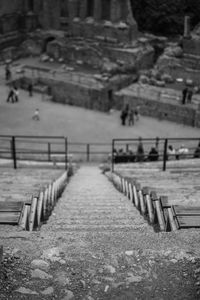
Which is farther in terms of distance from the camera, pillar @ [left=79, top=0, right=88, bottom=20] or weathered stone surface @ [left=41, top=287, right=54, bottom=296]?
pillar @ [left=79, top=0, right=88, bottom=20]

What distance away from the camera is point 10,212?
211 inches

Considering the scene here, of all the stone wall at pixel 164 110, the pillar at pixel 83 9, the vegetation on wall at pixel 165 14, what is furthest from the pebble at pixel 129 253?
the vegetation on wall at pixel 165 14

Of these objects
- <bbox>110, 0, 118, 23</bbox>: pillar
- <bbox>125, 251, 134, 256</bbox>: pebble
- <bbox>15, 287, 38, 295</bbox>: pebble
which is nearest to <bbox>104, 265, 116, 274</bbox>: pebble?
<bbox>125, 251, 134, 256</bbox>: pebble

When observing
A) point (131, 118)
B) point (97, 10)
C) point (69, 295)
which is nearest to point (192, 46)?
point (97, 10)

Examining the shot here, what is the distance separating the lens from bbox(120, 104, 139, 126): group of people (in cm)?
2194

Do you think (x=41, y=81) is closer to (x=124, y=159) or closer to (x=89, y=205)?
(x=124, y=159)

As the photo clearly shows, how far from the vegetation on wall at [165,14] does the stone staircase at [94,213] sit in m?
28.7

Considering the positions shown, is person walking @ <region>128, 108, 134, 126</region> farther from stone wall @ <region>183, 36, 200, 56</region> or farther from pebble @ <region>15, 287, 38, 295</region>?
pebble @ <region>15, 287, 38, 295</region>

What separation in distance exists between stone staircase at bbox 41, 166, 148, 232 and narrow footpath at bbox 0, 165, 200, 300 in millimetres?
29

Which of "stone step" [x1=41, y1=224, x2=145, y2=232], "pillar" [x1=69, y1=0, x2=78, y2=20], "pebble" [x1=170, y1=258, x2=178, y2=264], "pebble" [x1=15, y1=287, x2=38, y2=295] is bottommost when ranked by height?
"stone step" [x1=41, y1=224, x2=145, y2=232]

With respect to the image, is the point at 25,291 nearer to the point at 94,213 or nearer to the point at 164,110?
the point at 94,213

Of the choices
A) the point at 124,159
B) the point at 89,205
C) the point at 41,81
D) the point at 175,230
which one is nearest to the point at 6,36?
the point at 41,81

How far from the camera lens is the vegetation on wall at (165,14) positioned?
36.1m

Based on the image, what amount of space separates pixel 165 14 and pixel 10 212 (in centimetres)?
3392
